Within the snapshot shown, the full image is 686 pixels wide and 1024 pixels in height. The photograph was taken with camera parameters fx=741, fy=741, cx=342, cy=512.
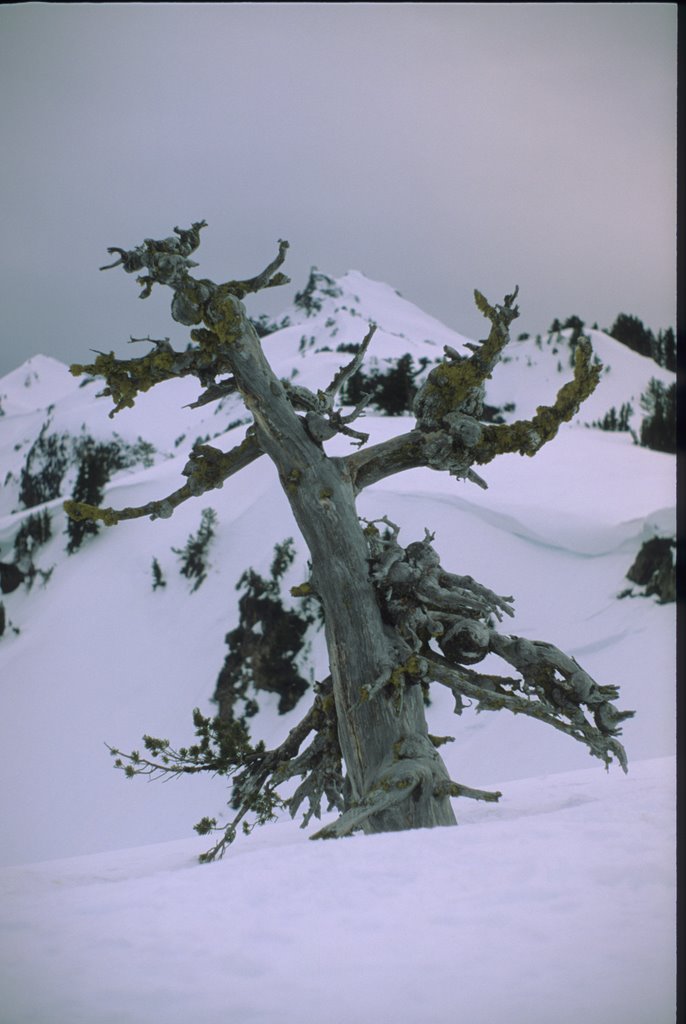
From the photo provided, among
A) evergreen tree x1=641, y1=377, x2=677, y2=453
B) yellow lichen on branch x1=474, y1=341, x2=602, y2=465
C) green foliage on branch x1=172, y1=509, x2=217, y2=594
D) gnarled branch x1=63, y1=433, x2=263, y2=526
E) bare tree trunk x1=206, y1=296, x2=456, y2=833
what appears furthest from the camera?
evergreen tree x1=641, y1=377, x2=677, y2=453

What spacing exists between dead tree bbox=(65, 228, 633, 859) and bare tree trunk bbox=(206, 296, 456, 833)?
0.04 feet

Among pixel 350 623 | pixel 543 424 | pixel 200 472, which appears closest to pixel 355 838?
pixel 350 623

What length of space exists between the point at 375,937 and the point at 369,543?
138 inches

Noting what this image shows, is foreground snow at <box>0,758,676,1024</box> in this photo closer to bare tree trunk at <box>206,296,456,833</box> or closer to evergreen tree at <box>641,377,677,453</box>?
bare tree trunk at <box>206,296,456,833</box>

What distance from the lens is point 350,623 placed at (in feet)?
18.1

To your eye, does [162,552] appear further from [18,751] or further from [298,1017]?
[298,1017]

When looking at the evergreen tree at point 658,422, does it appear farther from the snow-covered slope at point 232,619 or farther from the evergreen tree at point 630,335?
the evergreen tree at point 630,335

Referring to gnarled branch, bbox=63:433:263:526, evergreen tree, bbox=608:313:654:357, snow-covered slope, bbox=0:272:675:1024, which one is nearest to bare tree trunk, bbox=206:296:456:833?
gnarled branch, bbox=63:433:263:526

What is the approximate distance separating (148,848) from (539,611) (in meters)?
8.05

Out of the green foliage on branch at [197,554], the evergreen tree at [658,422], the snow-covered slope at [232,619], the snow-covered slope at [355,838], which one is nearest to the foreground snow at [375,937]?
the snow-covered slope at [355,838]

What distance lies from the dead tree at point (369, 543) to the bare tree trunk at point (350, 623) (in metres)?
0.01

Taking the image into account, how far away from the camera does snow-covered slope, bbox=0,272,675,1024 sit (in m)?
2.46

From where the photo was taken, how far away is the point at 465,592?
5707mm

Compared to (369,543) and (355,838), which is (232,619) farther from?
(355,838)
